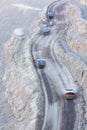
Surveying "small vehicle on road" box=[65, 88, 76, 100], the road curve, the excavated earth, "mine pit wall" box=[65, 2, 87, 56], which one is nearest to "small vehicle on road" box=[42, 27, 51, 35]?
the road curve

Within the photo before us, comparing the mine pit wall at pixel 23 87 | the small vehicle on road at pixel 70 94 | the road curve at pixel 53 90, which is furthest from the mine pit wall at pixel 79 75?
the mine pit wall at pixel 23 87

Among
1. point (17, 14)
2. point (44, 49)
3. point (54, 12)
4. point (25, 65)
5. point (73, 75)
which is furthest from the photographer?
point (17, 14)

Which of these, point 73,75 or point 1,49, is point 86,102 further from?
A: point 1,49

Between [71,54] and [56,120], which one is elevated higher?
[71,54]

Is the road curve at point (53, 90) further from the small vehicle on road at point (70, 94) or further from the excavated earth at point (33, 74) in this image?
the excavated earth at point (33, 74)

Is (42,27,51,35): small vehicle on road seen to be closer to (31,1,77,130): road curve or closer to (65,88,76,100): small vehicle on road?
(31,1,77,130): road curve

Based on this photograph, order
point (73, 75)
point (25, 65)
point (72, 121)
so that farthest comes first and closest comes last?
1. point (25, 65)
2. point (73, 75)
3. point (72, 121)

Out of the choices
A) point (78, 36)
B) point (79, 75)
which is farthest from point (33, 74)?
point (78, 36)

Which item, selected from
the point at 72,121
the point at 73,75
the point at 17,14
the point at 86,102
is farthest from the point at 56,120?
the point at 17,14
